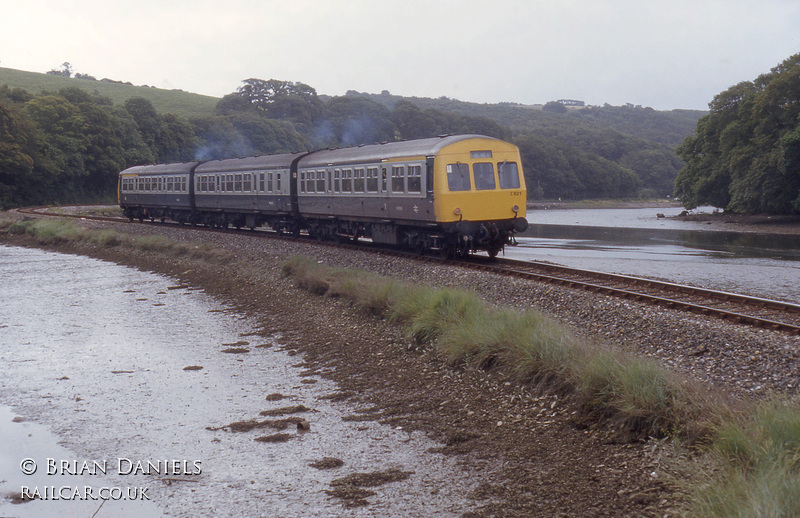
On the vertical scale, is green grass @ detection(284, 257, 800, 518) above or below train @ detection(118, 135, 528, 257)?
below

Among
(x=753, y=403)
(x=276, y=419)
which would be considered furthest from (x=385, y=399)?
(x=753, y=403)

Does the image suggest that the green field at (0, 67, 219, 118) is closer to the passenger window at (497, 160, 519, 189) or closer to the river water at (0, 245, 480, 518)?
the passenger window at (497, 160, 519, 189)

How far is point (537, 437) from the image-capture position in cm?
697

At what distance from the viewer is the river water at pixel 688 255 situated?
1960cm

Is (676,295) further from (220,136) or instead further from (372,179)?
(220,136)

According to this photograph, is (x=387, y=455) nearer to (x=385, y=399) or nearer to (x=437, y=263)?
(x=385, y=399)

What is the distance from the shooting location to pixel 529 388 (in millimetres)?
8234

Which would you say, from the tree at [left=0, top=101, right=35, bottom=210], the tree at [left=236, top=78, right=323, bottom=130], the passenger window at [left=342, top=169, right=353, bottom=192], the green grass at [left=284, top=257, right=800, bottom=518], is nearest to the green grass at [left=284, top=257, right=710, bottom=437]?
the green grass at [left=284, top=257, right=800, bottom=518]

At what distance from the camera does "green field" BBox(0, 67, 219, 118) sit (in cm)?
12006

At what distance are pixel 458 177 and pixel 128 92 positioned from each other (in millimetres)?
136160

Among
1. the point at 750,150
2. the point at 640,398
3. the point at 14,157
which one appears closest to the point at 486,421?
the point at 640,398

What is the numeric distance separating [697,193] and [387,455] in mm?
56696

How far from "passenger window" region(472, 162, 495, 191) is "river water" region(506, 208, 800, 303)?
4.96 m

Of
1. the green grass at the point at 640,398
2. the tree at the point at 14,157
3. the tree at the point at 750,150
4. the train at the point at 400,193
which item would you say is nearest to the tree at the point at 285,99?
the tree at the point at 14,157
